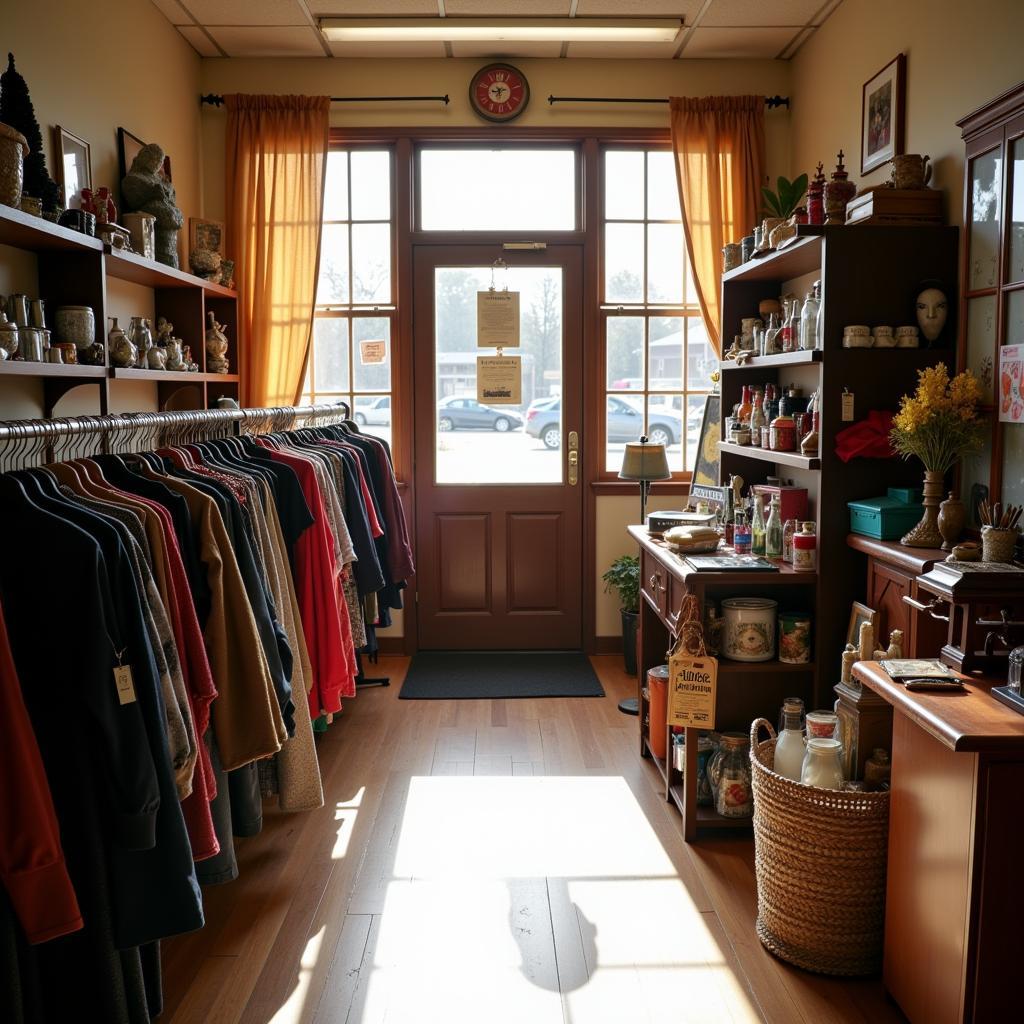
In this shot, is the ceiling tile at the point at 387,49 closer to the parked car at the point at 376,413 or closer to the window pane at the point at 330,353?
the window pane at the point at 330,353

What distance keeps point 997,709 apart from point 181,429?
2.45 meters

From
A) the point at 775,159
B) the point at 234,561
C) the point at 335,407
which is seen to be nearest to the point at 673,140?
the point at 775,159

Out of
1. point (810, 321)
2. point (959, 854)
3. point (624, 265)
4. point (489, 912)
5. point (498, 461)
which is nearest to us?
point (959, 854)

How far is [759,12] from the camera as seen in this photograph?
468 cm

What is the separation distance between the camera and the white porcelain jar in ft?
10.7

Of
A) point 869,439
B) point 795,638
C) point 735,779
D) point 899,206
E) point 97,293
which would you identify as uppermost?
point 899,206

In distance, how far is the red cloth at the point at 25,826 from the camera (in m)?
1.67

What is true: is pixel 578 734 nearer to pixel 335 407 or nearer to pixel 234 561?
pixel 335 407

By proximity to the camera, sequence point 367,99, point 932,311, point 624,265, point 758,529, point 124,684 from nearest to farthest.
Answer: point 124,684 → point 932,311 → point 758,529 → point 367,99 → point 624,265

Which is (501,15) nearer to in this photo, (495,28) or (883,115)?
(495,28)

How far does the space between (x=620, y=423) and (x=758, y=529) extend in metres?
2.00

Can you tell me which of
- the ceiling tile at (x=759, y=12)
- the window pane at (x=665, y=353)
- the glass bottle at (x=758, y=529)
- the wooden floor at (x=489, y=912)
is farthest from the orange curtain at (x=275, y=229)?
the glass bottle at (x=758, y=529)

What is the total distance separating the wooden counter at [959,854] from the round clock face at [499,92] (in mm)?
3960

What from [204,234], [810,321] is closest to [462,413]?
[204,234]
